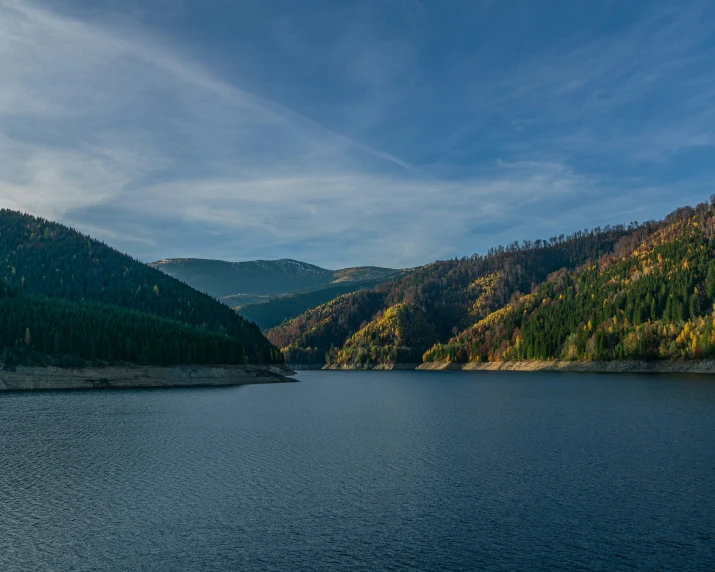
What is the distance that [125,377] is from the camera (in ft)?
432

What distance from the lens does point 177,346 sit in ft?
482

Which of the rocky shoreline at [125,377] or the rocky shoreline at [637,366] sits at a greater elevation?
the rocky shoreline at [637,366]

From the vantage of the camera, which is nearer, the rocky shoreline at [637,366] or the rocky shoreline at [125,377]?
the rocky shoreline at [125,377]

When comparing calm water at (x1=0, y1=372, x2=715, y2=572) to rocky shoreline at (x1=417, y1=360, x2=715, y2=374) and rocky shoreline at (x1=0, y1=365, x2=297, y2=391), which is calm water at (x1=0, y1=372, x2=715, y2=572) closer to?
rocky shoreline at (x1=0, y1=365, x2=297, y2=391)

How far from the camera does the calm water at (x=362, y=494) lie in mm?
24312

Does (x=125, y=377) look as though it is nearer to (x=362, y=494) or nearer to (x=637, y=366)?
(x=362, y=494)

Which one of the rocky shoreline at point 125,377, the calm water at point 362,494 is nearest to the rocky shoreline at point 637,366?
the calm water at point 362,494

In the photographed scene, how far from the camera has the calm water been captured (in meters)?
24.3

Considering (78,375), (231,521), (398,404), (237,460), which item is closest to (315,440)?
(237,460)

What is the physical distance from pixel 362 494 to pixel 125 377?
113 metres

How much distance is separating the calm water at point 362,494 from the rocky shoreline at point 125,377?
58.1 metres

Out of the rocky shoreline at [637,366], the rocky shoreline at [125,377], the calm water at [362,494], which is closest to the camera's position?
the calm water at [362,494]

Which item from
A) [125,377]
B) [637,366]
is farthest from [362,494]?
[637,366]

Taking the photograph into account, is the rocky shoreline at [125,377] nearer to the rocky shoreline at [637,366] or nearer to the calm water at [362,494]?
the calm water at [362,494]
